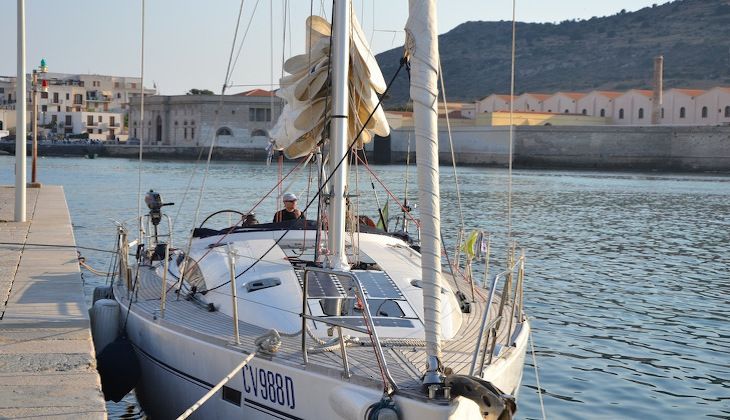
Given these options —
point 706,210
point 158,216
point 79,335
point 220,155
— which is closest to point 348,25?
point 79,335

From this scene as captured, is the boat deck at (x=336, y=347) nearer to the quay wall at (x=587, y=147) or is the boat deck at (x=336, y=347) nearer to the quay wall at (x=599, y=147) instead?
the quay wall at (x=587, y=147)

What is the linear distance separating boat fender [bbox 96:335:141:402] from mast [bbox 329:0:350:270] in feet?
6.18

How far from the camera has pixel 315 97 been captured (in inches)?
347

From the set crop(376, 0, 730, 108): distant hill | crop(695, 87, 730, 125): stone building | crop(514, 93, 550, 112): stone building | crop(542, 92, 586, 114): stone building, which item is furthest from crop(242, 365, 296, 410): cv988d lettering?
crop(376, 0, 730, 108): distant hill

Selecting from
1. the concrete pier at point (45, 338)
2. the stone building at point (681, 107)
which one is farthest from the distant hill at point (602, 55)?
the concrete pier at point (45, 338)

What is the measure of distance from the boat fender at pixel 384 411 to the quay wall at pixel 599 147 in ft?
210

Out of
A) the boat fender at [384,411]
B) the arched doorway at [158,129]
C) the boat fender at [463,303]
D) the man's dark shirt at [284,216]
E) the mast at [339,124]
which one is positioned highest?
the arched doorway at [158,129]

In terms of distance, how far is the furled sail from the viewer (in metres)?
8.66

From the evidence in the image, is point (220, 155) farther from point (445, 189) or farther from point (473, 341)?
point (473, 341)

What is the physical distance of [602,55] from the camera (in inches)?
6703

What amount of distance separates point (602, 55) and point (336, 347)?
17061cm

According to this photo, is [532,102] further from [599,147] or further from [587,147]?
[599,147]

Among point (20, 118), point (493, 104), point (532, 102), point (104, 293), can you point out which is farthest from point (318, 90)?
point (532, 102)

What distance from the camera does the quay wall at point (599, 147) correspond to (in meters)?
69.3
